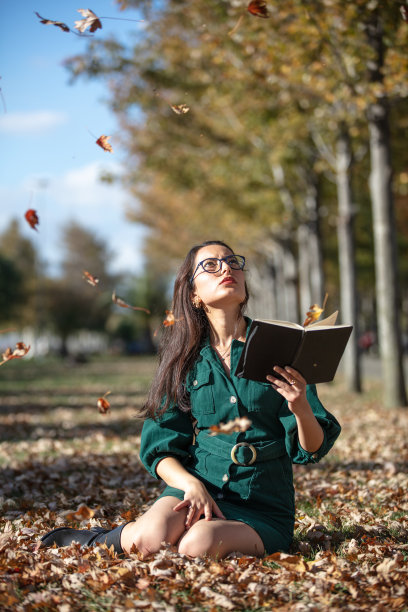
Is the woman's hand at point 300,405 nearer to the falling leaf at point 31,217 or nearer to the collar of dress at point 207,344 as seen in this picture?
the collar of dress at point 207,344

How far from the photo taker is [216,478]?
3787mm

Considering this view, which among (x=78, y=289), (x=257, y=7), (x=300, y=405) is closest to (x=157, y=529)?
(x=300, y=405)

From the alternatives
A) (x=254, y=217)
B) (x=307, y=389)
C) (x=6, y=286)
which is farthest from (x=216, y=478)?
(x=6, y=286)

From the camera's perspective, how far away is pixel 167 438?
3910 millimetres

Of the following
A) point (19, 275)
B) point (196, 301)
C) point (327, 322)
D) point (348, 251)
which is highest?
point (19, 275)

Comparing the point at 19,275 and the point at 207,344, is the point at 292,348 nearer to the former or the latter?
the point at 207,344

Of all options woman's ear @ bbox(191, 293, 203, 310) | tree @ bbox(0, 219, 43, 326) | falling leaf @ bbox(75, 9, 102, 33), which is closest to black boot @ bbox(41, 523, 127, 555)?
woman's ear @ bbox(191, 293, 203, 310)

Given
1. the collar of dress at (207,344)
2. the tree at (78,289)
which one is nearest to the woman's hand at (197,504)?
the collar of dress at (207,344)

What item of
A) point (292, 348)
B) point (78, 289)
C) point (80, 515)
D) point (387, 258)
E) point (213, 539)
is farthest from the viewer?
point (78, 289)

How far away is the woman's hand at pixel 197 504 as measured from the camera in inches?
138

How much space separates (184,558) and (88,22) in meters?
3.26

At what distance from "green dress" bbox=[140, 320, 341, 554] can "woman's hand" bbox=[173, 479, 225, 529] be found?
140mm

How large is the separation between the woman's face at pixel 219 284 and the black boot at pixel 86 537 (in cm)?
142

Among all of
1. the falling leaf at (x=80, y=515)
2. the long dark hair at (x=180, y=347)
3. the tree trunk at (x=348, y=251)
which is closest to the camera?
the long dark hair at (x=180, y=347)
